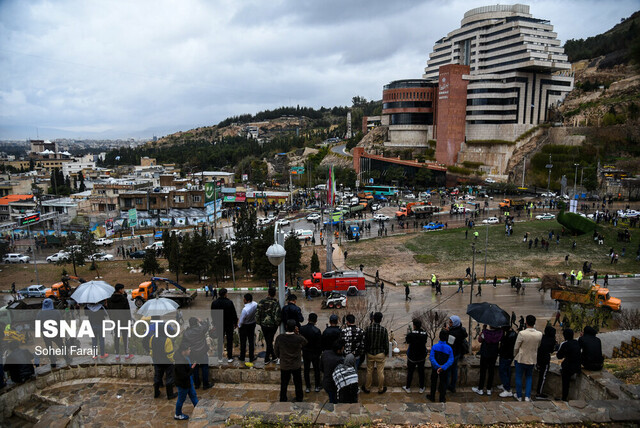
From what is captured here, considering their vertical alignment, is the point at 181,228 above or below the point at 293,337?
below

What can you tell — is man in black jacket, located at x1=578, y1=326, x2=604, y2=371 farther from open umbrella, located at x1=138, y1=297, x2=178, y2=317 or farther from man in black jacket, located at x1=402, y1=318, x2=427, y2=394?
open umbrella, located at x1=138, y1=297, x2=178, y2=317

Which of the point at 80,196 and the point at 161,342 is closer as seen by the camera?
the point at 161,342

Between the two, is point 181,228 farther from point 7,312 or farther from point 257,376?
point 257,376

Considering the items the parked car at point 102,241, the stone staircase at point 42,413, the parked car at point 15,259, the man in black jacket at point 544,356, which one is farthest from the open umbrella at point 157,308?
the parked car at point 102,241

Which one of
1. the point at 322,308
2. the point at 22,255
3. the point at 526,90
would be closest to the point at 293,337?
the point at 322,308

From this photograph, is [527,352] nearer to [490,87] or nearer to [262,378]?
[262,378]

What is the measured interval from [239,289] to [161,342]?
19738mm

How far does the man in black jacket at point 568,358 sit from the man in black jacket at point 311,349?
13.2ft

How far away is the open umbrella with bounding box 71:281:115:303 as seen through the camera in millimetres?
9016

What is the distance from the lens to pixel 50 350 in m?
9.12

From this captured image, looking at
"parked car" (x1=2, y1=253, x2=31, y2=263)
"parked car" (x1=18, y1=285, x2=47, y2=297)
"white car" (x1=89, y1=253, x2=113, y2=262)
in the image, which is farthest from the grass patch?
"parked car" (x1=2, y1=253, x2=31, y2=263)

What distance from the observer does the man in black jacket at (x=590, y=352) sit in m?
6.90

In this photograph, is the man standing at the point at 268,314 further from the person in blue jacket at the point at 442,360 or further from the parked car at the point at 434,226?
the parked car at the point at 434,226

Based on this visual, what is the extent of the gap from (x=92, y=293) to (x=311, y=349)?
5396mm
